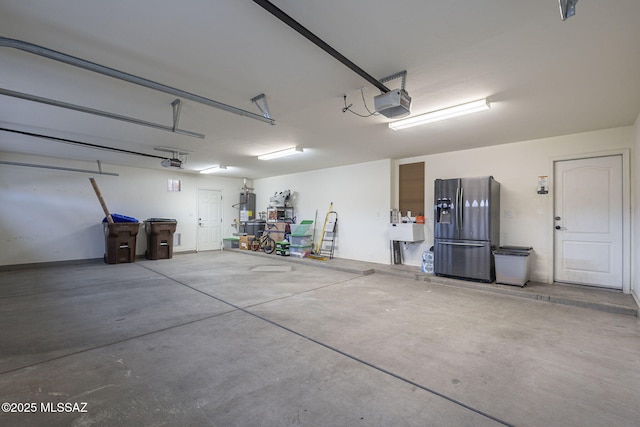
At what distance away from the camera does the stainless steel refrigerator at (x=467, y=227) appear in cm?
492

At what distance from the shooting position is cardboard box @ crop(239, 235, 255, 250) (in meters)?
9.58

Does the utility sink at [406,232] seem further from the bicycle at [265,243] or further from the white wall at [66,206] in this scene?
the white wall at [66,206]

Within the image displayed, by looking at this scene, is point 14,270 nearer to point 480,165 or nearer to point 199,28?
point 199,28

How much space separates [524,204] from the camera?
206 inches

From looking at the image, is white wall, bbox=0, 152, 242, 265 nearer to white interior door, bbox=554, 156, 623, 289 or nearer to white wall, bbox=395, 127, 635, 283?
white wall, bbox=395, 127, 635, 283

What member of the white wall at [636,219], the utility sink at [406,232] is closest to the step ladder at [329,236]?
the utility sink at [406,232]

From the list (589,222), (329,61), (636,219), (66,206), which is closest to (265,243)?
(66,206)

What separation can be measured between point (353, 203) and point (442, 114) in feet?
13.4

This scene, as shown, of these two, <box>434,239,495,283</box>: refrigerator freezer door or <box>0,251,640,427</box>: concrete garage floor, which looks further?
<box>434,239,495,283</box>: refrigerator freezer door

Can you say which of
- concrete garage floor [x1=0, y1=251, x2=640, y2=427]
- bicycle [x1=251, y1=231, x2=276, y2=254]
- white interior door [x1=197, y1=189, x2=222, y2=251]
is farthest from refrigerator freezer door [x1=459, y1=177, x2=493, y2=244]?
white interior door [x1=197, y1=189, x2=222, y2=251]

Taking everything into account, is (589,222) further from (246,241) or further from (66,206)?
(66,206)

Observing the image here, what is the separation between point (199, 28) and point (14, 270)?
8.01 meters

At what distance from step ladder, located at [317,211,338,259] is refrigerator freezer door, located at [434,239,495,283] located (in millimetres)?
3171

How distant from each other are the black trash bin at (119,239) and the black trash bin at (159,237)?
49 centimetres
